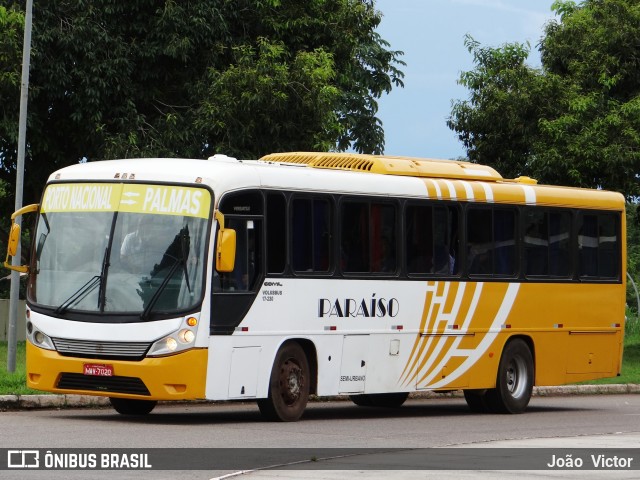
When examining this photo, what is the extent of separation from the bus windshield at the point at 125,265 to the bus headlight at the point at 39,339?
310 millimetres

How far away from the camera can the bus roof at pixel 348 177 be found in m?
17.3

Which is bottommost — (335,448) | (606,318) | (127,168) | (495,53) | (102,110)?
(335,448)

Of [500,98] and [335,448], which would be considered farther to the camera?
[500,98]

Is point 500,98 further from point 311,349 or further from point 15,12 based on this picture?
point 311,349

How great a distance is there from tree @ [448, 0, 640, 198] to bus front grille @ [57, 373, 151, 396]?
65.5 ft

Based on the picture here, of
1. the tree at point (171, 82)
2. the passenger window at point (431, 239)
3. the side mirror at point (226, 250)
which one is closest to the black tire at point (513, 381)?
the passenger window at point (431, 239)

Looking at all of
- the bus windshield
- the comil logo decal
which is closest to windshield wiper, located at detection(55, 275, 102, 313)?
the bus windshield

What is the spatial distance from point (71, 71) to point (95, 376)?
14836 mm

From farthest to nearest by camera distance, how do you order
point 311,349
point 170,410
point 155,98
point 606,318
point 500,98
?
point 500,98 → point 155,98 → point 606,318 → point 170,410 → point 311,349

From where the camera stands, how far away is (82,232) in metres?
17.3

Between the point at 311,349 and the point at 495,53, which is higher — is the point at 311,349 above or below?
below

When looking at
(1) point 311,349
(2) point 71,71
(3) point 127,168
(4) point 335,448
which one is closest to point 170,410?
(1) point 311,349

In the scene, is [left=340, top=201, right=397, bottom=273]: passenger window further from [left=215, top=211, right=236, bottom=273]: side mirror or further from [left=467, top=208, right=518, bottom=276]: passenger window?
[left=215, top=211, right=236, bottom=273]: side mirror

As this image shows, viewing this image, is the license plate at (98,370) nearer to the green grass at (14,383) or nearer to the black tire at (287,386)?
the black tire at (287,386)
